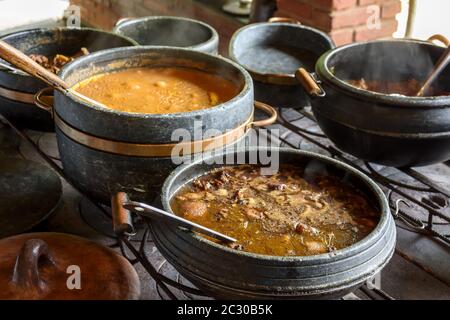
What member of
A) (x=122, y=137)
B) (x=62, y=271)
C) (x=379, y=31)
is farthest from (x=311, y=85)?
(x=379, y=31)

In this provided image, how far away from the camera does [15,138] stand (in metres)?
2.72

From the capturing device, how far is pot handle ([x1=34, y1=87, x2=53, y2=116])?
189 centimetres

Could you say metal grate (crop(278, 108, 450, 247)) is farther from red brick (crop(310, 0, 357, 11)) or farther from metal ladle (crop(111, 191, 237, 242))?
metal ladle (crop(111, 191, 237, 242))

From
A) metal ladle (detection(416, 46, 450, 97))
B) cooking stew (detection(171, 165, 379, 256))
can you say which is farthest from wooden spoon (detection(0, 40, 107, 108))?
metal ladle (detection(416, 46, 450, 97))

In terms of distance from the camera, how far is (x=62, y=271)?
145 centimetres

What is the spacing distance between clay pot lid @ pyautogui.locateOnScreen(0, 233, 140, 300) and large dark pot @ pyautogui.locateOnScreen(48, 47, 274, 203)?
22 cm

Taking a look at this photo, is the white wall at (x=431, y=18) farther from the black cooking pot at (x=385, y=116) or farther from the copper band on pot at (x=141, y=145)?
the copper band on pot at (x=141, y=145)

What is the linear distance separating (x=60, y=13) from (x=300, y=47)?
2.21 meters

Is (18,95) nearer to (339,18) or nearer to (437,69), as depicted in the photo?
(437,69)

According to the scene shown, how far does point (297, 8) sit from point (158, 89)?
59.2 inches

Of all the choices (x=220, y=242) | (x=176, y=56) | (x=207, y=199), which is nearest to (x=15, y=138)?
(x=176, y=56)

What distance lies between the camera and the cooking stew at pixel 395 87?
223 centimetres
